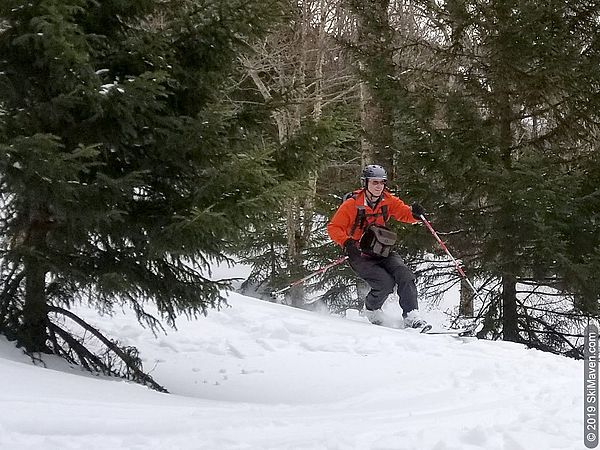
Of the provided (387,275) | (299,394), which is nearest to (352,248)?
(387,275)

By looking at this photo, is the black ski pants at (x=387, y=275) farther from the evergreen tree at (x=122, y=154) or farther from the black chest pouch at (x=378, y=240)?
the evergreen tree at (x=122, y=154)

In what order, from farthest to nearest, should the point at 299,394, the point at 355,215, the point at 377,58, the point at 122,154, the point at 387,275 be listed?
the point at 377,58 → the point at 387,275 → the point at 355,215 → the point at 299,394 → the point at 122,154

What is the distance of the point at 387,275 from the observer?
30.7 ft

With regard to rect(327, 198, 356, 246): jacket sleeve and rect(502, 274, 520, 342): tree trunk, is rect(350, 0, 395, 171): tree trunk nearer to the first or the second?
rect(502, 274, 520, 342): tree trunk

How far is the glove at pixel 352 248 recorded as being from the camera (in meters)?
9.11

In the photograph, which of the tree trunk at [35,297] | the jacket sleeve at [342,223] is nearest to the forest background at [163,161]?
the tree trunk at [35,297]

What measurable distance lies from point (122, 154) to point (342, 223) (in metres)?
4.02

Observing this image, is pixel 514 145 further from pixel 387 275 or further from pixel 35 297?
pixel 35 297

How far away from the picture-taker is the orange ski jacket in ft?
29.8

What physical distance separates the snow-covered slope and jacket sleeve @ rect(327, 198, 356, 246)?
131 centimetres

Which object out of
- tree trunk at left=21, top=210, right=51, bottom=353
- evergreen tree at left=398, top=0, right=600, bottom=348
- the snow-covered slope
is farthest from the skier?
tree trunk at left=21, top=210, right=51, bottom=353

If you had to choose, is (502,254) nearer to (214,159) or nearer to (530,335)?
(530,335)

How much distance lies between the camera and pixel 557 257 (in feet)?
32.8

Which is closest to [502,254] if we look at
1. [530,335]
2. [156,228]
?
[530,335]
